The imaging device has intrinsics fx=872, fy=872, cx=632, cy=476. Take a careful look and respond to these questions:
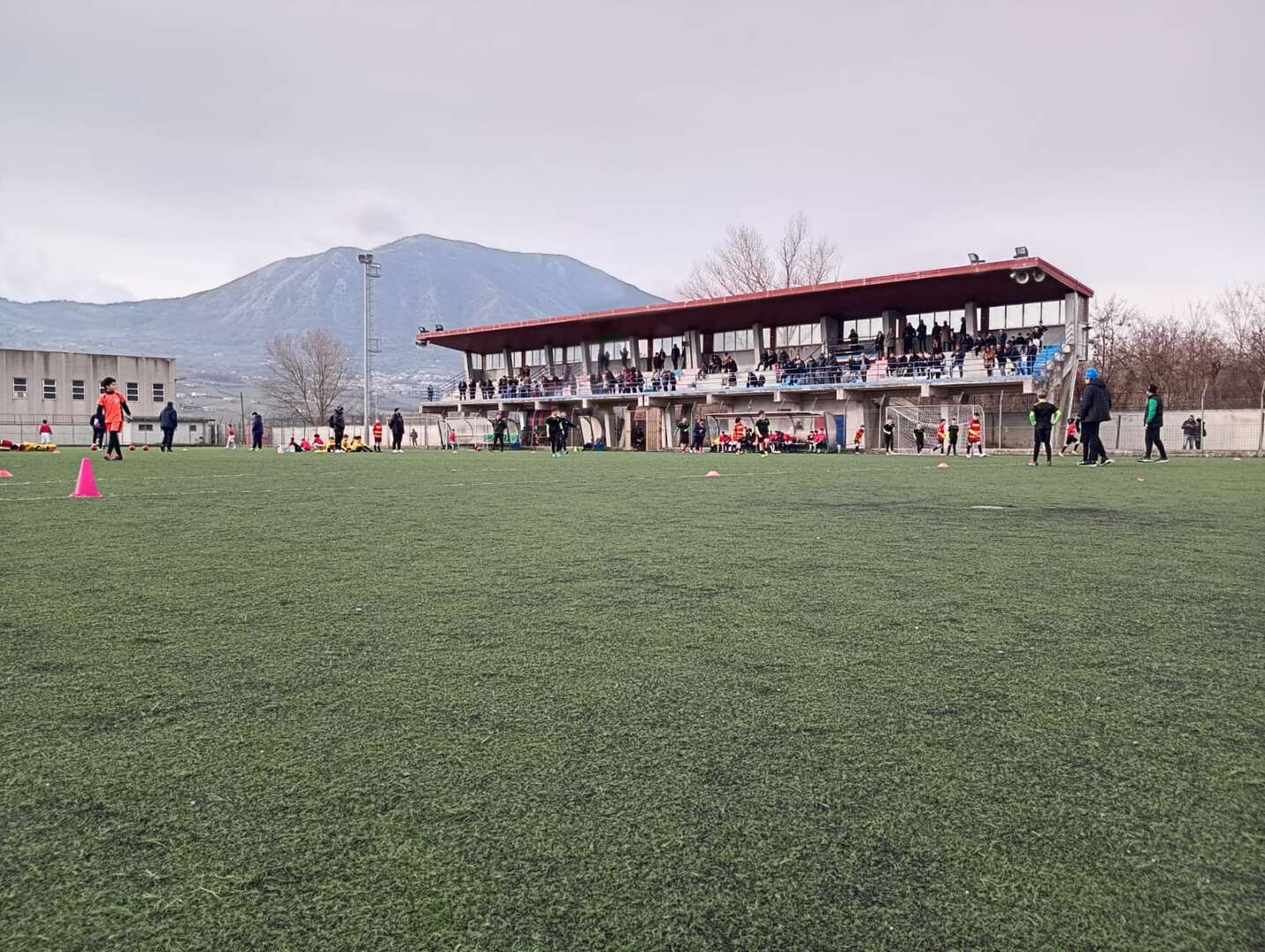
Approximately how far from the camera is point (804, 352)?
4356 centimetres

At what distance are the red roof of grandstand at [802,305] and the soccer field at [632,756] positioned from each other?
3239 centimetres

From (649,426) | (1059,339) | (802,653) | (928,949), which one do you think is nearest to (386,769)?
(928,949)

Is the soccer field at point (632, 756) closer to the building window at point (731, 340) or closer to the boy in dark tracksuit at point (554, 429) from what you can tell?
the boy in dark tracksuit at point (554, 429)

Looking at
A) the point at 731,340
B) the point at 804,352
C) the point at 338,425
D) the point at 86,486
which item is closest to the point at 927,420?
the point at 804,352

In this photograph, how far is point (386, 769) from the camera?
6.60ft

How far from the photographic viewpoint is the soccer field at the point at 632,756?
146 centimetres

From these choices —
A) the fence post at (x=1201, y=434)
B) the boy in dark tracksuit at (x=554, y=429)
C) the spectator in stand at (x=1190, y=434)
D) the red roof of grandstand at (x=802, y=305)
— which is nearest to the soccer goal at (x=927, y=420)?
the red roof of grandstand at (x=802, y=305)

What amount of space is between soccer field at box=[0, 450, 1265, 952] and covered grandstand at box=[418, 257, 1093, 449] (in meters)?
32.4

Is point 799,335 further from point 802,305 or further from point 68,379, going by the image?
point 68,379

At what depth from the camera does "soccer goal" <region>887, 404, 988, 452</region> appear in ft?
115

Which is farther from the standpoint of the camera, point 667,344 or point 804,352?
point 667,344

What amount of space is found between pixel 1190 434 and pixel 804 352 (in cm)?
1697

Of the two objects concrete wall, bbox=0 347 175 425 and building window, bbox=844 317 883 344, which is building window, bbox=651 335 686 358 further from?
concrete wall, bbox=0 347 175 425

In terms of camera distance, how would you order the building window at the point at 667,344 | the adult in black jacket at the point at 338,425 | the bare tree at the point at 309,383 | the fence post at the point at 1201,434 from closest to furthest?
1. the fence post at the point at 1201,434
2. the adult in black jacket at the point at 338,425
3. the building window at the point at 667,344
4. the bare tree at the point at 309,383
